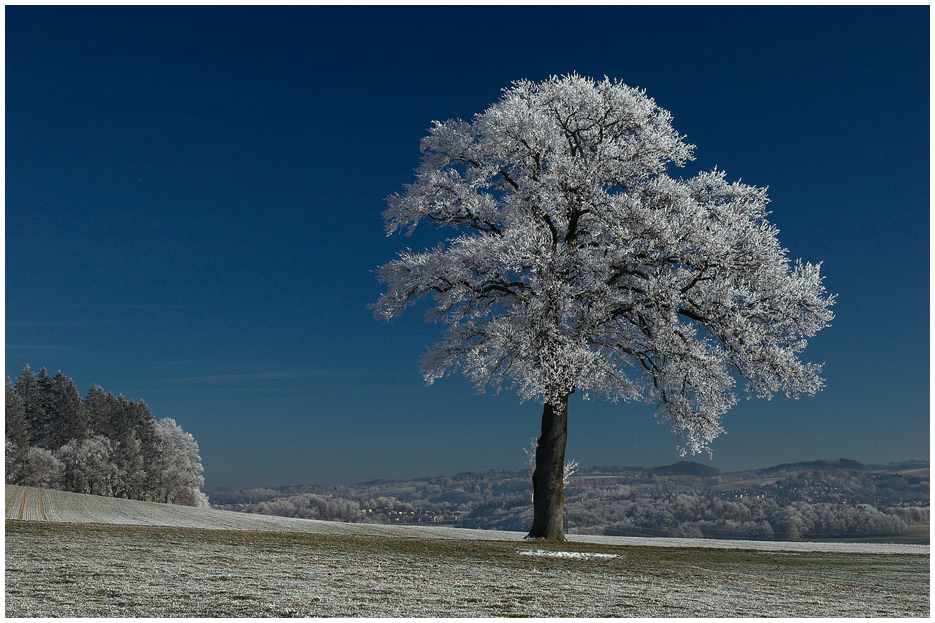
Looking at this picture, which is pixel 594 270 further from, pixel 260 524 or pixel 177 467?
pixel 177 467

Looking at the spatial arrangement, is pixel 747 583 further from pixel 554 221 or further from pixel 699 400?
pixel 554 221

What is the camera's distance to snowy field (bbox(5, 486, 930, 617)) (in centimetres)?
862

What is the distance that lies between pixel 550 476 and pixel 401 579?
9.99 metres

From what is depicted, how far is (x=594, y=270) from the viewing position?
19.1 metres

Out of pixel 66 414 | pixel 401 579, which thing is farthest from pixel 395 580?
pixel 66 414

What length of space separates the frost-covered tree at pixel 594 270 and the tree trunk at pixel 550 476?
0.13ft

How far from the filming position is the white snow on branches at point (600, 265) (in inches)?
743

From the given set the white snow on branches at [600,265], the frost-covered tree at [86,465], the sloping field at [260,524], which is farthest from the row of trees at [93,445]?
the white snow on branches at [600,265]

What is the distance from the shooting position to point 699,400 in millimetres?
20188

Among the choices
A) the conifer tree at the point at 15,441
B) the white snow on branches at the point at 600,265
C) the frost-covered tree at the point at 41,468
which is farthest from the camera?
the frost-covered tree at the point at 41,468

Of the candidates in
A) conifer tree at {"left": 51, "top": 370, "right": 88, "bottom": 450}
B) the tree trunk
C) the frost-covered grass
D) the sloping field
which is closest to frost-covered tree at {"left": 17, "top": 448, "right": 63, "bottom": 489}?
conifer tree at {"left": 51, "top": 370, "right": 88, "bottom": 450}

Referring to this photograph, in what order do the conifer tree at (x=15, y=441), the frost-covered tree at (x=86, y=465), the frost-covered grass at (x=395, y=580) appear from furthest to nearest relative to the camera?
the frost-covered tree at (x=86, y=465)
the conifer tree at (x=15, y=441)
the frost-covered grass at (x=395, y=580)

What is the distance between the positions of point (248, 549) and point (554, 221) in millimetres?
12198

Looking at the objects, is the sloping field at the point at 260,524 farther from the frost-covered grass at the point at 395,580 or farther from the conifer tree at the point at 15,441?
the conifer tree at the point at 15,441
